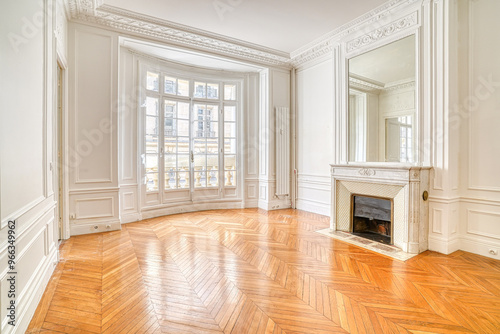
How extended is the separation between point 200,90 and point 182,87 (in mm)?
415

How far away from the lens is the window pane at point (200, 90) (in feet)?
19.3

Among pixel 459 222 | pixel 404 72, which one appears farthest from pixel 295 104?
pixel 459 222

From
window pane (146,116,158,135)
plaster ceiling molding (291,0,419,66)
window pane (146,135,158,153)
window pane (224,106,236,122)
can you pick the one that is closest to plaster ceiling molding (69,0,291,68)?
plaster ceiling molding (291,0,419,66)

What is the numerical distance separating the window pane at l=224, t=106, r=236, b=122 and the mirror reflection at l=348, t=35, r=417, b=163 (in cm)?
276

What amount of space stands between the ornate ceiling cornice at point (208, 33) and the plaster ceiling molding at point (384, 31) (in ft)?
0.30

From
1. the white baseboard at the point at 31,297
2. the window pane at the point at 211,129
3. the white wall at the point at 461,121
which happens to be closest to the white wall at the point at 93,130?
the white baseboard at the point at 31,297

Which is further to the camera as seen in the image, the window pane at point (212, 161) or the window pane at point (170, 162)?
the window pane at point (212, 161)

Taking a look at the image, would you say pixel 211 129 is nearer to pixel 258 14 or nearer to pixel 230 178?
pixel 230 178

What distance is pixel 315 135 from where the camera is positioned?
559cm

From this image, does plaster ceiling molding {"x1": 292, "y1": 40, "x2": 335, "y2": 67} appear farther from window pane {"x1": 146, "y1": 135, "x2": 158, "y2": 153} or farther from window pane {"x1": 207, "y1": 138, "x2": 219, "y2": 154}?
window pane {"x1": 146, "y1": 135, "x2": 158, "y2": 153}

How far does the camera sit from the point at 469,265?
2.93 meters

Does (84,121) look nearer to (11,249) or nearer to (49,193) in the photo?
(49,193)

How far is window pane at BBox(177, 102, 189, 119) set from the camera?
5.65 meters

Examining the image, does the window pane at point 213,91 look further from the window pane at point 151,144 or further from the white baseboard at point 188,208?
the white baseboard at point 188,208
